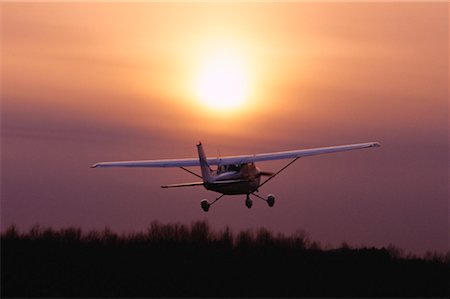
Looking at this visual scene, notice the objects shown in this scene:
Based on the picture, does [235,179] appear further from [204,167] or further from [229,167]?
[204,167]

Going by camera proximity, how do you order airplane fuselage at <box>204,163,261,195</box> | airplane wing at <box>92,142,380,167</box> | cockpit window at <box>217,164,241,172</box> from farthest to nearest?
airplane wing at <box>92,142,380,167</box> → cockpit window at <box>217,164,241,172</box> → airplane fuselage at <box>204,163,261,195</box>

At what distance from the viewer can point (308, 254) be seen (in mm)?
58000

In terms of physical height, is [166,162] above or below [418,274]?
above

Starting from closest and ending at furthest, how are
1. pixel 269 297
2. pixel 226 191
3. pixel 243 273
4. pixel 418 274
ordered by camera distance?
pixel 269 297 → pixel 243 273 → pixel 418 274 → pixel 226 191

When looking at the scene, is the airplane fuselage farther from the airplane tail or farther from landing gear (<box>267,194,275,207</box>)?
landing gear (<box>267,194,275,207</box>)

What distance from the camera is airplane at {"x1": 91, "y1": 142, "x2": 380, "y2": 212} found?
6444 centimetres

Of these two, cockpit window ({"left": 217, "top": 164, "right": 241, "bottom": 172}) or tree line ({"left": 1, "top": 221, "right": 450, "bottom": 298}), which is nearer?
tree line ({"left": 1, "top": 221, "right": 450, "bottom": 298})

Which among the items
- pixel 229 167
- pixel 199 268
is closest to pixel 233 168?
pixel 229 167

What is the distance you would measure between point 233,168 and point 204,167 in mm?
1525

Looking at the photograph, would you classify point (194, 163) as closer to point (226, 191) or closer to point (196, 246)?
point (226, 191)

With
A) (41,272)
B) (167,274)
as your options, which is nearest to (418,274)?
(167,274)

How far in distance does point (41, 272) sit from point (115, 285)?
3.26m

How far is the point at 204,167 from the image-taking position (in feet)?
213

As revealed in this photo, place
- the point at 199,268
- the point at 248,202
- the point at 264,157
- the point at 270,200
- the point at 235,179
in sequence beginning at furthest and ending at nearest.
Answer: the point at 264,157, the point at 270,200, the point at 248,202, the point at 235,179, the point at 199,268
